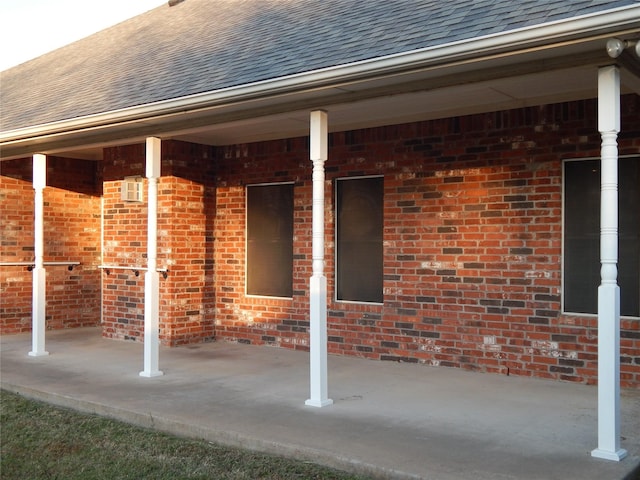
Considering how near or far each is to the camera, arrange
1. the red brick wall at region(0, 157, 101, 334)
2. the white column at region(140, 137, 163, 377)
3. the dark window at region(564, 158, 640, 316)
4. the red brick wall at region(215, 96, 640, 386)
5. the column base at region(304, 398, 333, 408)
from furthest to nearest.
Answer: the red brick wall at region(0, 157, 101, 334) → the white column at region(140, 137, 163, 377) → the red brick wall at region(215, 96, 640, 386) → the dark window at region(564, 158, 640, 316) → the column base at region(304, 398, 333, 408)

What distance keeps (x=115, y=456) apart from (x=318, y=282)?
2.22m

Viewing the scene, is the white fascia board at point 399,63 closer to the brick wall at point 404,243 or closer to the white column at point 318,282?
the white column at point 318,282

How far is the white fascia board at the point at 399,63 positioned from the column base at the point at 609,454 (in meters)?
2.78

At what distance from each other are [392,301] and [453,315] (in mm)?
823

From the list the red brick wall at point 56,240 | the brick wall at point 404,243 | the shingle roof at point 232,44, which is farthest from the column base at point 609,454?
the red brick wall at point 56,240

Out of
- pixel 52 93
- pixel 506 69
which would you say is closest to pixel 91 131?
pixel 52 93

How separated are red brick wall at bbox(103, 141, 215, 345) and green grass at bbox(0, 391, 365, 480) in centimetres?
362

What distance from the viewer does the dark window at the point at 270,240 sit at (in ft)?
31.2

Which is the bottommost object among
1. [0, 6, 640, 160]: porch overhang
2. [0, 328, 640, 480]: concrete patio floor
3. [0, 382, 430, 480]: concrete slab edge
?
[0, 382, 430, 480]: concrete slab edge

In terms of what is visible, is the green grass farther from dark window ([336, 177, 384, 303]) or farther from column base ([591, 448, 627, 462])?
dark window ([336, 177, 384, 303])

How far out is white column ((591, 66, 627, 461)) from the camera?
4.69m

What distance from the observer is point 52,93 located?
9828mm

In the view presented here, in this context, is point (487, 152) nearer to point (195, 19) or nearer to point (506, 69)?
point (506, 69)

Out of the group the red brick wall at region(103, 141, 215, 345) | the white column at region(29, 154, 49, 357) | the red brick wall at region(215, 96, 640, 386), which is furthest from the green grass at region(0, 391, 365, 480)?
the red brick wall at region(103, 141, 215, 345)
